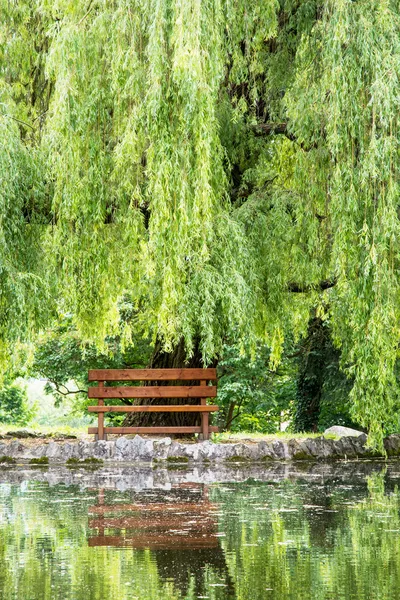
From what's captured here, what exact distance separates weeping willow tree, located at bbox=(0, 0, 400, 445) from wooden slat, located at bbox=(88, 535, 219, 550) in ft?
9.40

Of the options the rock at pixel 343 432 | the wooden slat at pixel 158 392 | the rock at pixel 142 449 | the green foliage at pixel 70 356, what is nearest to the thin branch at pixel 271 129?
the wooden slat at pixel 158 392

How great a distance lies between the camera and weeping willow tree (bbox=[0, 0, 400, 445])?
30.8 feet

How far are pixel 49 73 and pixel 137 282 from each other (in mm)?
3189

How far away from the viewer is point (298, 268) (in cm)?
1273

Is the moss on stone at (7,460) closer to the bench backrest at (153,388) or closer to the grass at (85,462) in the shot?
the grass at (85,462)

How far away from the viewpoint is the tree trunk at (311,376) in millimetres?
21391

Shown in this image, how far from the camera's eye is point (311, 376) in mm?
21500

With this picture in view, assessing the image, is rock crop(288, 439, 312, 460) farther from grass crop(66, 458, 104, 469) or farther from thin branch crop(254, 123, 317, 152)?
thin branch crop(254, 123, 317, 152)

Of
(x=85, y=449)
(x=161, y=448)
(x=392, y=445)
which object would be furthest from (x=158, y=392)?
(x=392, y=445)

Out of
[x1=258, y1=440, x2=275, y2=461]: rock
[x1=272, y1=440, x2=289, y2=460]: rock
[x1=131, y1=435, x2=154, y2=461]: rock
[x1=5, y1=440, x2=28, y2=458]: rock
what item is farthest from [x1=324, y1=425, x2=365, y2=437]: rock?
[x1=5, y1=440, x2=28, y2=458]: rock

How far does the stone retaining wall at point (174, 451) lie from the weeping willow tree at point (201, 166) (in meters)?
1.42

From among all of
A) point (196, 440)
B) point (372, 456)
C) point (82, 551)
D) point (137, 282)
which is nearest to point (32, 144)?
point (137, 282)

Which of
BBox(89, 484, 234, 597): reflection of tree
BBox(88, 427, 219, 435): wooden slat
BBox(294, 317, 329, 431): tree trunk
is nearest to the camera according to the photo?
BBox(89, 484, 234, 597): reflection of tree

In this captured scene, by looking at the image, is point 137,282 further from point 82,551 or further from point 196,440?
point 82,551
